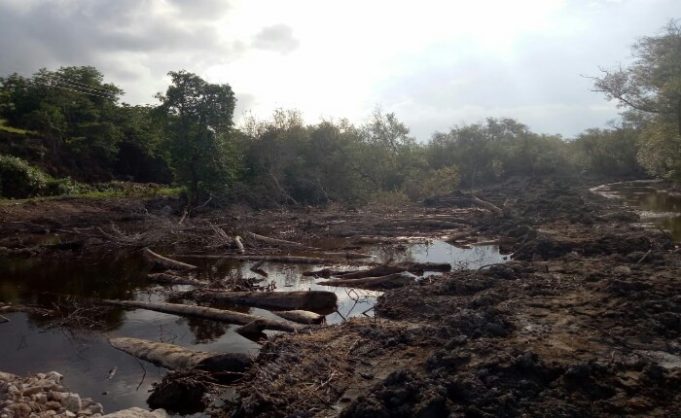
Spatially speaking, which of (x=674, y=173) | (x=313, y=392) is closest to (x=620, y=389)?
(x=313, y=392)

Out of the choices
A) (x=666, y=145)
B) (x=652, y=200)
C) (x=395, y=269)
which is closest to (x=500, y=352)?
(x=395, y=269)

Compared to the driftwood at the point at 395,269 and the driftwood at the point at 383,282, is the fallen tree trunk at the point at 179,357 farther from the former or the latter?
the driftwood at the point at 395,269

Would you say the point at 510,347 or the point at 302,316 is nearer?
the point at 510,347

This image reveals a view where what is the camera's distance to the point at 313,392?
6.19 metres

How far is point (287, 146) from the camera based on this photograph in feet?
115

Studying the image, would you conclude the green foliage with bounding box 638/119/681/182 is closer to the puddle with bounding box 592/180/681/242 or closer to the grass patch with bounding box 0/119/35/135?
the puddle with bounding box 592/180/681/242

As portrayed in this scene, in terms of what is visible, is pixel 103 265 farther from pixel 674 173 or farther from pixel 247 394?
pixel 674 173

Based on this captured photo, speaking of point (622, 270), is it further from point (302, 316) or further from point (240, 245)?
point (240, 245)

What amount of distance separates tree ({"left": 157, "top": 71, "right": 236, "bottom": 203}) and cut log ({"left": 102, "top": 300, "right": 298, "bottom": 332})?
58.3ft

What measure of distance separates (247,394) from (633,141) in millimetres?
47516

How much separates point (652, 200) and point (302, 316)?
93.5ft

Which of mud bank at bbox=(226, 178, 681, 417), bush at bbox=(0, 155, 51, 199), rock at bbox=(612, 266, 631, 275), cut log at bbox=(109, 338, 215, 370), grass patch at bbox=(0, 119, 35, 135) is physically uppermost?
grass patch at bbox=(0, 119, 35, 135)

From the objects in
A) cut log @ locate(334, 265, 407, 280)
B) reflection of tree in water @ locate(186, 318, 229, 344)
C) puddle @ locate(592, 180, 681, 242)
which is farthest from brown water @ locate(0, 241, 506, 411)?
puddle @ locate(592, 180, 681, 242)

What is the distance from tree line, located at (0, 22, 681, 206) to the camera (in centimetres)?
2709
